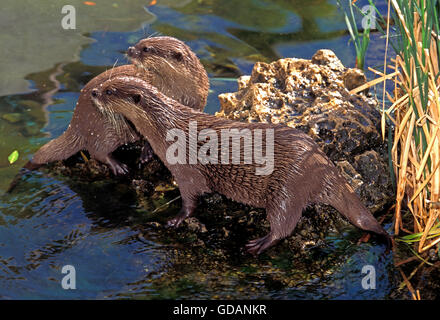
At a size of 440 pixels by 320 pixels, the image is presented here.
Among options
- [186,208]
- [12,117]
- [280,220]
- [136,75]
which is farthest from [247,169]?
[12,117]

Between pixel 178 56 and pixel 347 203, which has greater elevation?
pixel 178 56

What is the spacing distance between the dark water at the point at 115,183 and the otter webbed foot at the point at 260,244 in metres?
0.06

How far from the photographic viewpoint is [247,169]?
119 inches

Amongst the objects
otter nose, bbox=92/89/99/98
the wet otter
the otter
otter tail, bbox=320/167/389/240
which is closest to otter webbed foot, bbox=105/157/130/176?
the wet otter

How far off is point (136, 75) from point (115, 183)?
64 centimetres

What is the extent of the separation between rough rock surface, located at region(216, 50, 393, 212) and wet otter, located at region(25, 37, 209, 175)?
287 millimetres

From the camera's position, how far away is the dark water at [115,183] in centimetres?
279

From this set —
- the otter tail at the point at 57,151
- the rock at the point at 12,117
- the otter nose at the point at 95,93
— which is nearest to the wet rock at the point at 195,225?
the otter nose at the point at 95,93

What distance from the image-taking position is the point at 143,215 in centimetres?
330

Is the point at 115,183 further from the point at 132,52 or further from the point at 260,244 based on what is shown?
the point at 260,244
